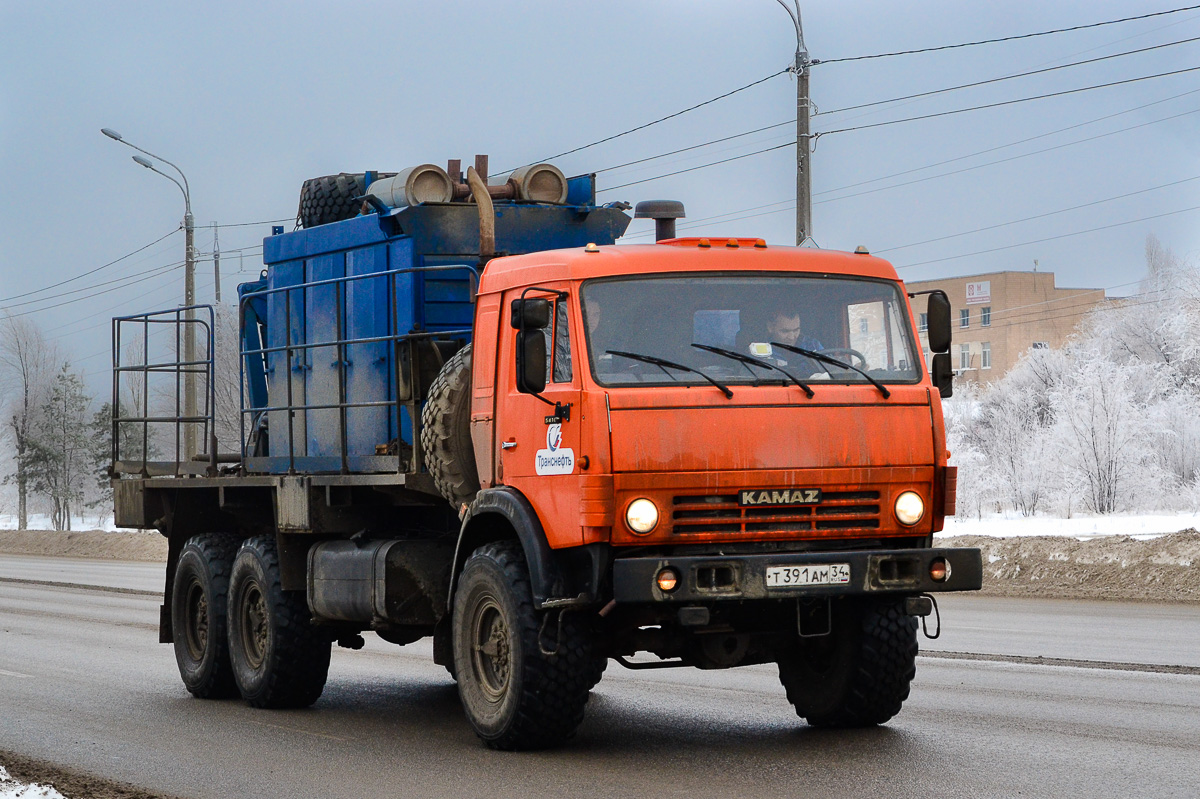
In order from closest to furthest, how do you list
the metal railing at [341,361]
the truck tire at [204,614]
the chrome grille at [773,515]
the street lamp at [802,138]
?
the chrome grille at [773,515], the metal railing at [341,361], the truck tire at [204,614], the street lamp at [802,138]

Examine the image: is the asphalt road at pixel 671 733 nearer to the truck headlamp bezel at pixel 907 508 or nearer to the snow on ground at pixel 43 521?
the truck headlamp bezel at pixel 907 508

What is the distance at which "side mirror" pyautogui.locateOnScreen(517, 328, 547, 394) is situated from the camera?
26.7 feet

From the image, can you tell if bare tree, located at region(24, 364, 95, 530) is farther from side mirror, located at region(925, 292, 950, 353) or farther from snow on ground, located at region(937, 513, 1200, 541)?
side mirror, located at region(925, 292, 950, 353)

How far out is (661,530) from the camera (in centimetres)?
788

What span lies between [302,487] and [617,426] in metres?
3.59

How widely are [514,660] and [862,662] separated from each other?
198cm

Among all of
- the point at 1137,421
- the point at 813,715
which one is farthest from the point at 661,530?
the point at 1137,421

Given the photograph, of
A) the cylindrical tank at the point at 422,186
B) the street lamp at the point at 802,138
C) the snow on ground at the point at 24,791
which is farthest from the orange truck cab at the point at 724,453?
the street lamp at the point at 802,138

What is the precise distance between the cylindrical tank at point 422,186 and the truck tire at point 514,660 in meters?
2.91

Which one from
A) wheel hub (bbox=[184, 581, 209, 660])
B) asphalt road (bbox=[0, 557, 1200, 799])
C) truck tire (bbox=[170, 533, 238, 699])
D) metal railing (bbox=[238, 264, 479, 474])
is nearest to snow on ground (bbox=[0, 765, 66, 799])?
asphalt road (bbox=[0, 557, 1200, 799])

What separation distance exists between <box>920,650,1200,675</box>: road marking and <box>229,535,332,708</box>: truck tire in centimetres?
508

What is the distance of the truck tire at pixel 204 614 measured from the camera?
1192 cm

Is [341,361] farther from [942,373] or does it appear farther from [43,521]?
[43,521]

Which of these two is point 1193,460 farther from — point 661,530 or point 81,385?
point 81,385
